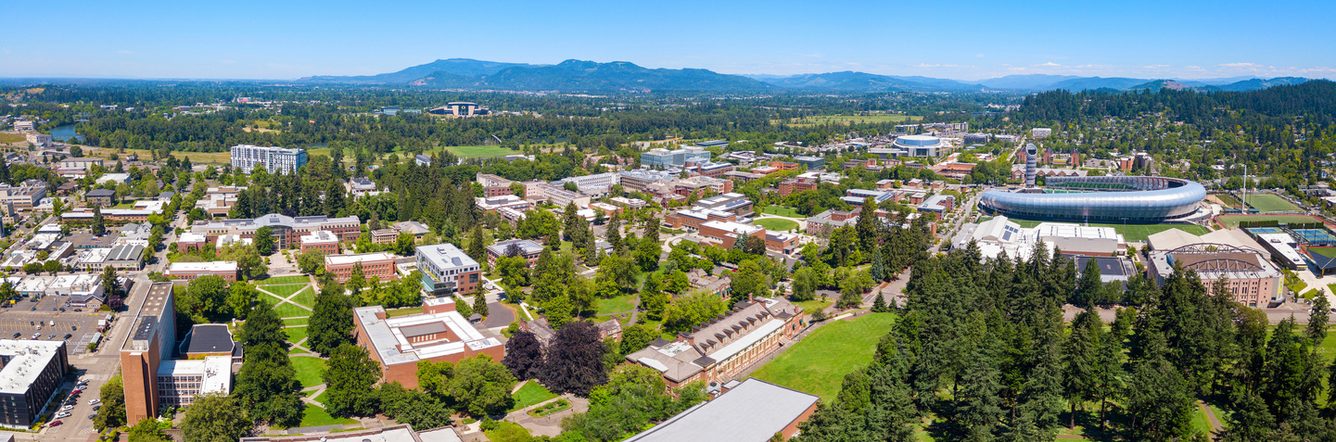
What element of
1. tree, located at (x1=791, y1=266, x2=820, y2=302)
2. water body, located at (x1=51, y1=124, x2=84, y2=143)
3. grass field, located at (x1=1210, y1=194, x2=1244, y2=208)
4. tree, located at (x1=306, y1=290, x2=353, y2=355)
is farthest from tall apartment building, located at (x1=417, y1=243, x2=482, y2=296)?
water body, located at (x1=51, y1=124, x2=84, y2=143)

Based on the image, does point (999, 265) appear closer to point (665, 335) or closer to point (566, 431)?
point (665, 335)

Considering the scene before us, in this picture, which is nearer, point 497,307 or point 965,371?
point 965,371

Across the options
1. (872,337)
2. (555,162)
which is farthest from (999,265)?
(555,162)

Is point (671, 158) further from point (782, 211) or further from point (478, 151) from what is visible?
point (478, 151)

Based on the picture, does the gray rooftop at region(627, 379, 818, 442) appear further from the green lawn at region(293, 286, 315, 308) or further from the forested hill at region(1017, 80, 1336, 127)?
the forested hill at region(1017, 80, 1336, 127)

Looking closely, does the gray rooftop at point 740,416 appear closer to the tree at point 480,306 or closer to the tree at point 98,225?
the tree at point 480,306

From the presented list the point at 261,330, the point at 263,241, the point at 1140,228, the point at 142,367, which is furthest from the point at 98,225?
the point at 1140,228
